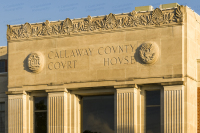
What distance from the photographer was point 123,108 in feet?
124

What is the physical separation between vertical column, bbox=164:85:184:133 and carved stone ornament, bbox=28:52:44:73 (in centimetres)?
1007

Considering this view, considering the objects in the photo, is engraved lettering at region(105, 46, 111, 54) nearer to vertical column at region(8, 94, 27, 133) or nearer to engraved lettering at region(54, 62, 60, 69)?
engraved lettering at region(54, 62, 60, 69)

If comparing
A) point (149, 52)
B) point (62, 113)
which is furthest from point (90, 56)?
point (62, 113)

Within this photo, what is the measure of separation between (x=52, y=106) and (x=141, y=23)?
9.27 m

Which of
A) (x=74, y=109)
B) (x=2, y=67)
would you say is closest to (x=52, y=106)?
(x=74, y=109)

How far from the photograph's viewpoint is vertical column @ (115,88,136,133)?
123 ft

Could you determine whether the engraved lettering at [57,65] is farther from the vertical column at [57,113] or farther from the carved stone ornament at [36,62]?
the vertical column at [57,113]

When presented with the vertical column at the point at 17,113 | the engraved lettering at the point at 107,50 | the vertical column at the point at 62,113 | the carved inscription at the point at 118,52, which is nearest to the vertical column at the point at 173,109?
the carved inscription at the point at 118,52

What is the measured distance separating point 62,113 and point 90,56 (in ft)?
15.7

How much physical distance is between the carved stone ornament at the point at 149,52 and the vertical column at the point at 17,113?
33.4ft

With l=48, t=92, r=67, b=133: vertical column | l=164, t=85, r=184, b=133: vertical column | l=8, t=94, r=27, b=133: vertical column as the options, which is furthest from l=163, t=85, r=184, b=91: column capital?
l=8, t=94, r=27, b=133: vertical column

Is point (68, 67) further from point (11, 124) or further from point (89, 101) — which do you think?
point (11, 124)

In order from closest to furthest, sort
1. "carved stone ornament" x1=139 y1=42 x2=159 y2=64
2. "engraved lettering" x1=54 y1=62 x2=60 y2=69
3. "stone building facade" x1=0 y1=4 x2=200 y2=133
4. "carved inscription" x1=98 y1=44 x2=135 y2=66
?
"stone building facade" x1=0 y1=4 x2=200 y2=133 → "carved stone ornament" x1=139 y1=42 x2=159 y2=64 → "carved inscription" x1=98 y1=44 x2=135 y2=66 → "engraved lettering" x1=54 y1=62 x2=60 y2=69

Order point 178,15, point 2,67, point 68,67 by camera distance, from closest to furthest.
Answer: point 178,15
point 68,67
point 2,67
